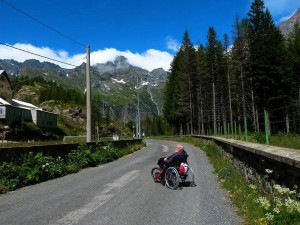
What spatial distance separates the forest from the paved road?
70.3 feet

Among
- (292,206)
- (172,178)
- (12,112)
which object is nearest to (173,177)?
(172,178)

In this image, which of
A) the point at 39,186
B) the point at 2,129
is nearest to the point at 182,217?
the point at 39,186

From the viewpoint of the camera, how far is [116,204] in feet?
28.8

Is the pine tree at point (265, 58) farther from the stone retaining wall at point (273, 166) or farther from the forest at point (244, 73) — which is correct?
the stone retaining wall at point (273, 166)

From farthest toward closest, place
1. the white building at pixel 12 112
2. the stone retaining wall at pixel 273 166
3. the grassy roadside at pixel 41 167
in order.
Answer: the white building at pixel 12 112 < the grassy roadside at pixel 41 167 < the stone retaining wall at pixel 273 166

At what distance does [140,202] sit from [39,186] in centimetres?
452

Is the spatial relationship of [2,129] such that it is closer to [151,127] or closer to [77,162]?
[77,162]

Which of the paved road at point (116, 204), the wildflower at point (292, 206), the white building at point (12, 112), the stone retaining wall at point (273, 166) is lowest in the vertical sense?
the paved road at point (116, 204)

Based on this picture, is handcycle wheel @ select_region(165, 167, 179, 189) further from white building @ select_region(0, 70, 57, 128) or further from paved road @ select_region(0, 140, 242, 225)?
white building @ select_region(0, 70, 57, 128)

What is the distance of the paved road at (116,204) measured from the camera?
23.9 feet

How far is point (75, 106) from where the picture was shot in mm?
159625

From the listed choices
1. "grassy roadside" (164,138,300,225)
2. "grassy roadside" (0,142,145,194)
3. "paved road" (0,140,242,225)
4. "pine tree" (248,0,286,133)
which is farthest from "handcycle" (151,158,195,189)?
"pine tree" (248,0,286,133)

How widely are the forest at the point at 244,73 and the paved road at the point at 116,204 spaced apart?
21430 millimetres

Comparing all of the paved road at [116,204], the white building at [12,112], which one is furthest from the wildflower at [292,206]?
the white building at [12,112]
